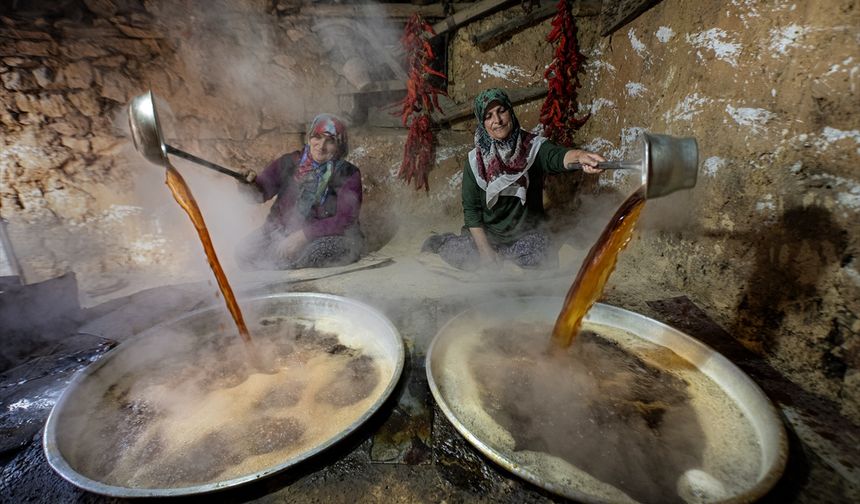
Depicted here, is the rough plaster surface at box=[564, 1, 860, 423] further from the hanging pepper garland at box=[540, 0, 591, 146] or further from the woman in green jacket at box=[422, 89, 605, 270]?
the hanging pepper garland at box=[540, 0, 591, 146]

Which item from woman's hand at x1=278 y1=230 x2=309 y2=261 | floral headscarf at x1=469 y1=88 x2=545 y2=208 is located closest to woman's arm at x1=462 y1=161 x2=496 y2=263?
floral headscarf at x1=469 y1=88 x2=545 y2=208

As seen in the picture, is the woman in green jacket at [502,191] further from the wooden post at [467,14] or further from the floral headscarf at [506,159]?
the wooden post at [467,14]

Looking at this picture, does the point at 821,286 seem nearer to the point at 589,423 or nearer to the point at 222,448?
the point at 589,423

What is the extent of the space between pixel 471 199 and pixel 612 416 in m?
2.83

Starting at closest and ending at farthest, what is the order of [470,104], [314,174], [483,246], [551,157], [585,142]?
[551,157] → [483,246] → [314,174] → [585,142] → [470,104]

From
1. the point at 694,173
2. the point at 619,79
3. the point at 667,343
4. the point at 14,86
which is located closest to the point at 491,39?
the point at 619,79

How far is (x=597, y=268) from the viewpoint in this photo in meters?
2.07

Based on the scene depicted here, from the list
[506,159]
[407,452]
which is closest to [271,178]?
[506,159]

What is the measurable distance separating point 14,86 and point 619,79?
6.82 metres

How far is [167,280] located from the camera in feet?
15.2

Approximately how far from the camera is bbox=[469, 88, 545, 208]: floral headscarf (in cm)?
388

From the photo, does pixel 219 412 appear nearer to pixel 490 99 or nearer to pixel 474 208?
pixel 474 208

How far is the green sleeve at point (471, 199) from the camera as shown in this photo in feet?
13.7

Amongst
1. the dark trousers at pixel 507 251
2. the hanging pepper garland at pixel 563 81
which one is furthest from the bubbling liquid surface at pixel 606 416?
the hanging pepper garland at pixel 563 81
